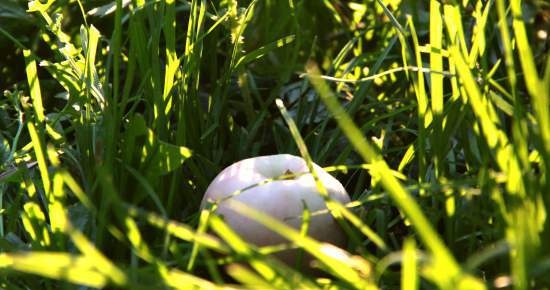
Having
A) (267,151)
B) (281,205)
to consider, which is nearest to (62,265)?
(281,205)

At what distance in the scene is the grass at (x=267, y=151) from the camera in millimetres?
806

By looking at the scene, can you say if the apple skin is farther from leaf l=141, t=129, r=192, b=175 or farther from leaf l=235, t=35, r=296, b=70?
leaf l=235, t=35, r=296, b=70

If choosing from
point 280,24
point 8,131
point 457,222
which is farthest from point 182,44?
point 457,222

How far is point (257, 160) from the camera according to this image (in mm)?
1206

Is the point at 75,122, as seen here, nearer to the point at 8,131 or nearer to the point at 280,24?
the point at 8,131

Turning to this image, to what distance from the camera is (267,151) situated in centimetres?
158

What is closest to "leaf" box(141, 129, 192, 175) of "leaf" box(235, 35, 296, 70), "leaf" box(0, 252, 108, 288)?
"leaf" box(235, 35, 296, 70)

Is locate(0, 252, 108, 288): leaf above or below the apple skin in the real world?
above

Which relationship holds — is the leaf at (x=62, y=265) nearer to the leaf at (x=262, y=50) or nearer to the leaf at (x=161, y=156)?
the leaf at (x=161, y=156)

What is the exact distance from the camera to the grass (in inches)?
31.7

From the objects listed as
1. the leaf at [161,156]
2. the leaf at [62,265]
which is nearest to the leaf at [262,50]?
the leaf at [161,156]

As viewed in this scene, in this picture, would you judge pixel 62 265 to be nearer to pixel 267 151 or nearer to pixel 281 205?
pixel 281 205

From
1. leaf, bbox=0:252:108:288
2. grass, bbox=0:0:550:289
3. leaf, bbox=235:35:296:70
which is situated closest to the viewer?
leaf, bbox=0:252:108:288

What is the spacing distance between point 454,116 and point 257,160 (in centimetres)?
26
